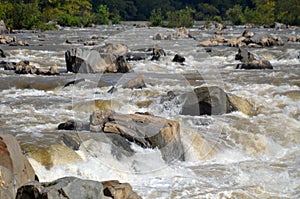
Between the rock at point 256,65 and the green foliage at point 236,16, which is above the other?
the rock at point 256,65

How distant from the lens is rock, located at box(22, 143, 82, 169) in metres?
6.93

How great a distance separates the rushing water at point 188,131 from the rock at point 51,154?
4.3 inches

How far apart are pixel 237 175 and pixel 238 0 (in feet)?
291

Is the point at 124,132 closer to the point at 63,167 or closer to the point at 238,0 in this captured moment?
the point at 63,167

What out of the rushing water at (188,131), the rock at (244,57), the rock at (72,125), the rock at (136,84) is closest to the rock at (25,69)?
the rushing water at (188,131)

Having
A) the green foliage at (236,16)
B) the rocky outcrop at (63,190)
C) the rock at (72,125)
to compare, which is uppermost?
the rocky outcrop at (63,190)

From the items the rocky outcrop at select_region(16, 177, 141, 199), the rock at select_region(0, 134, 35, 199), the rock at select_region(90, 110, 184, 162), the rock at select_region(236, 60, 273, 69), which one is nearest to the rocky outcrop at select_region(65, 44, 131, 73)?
the rock at select_region(236, 60, 273, 69)

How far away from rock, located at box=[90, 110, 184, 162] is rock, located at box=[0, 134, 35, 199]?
2.21 metres

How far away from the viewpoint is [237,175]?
7180 millimetres

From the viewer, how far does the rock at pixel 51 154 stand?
273 inches

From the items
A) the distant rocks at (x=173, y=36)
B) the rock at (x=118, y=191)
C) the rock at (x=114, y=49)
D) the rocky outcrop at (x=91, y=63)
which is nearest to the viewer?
the rock at (x=118, y=191)

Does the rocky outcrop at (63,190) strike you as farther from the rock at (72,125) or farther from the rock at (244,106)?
the rock at (244,106)

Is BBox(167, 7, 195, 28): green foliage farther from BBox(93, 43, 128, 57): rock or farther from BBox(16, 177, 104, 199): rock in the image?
BBox(16, 177, 104, 199): rock

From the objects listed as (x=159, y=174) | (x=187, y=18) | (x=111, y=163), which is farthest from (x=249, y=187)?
(x=187, y=18)
